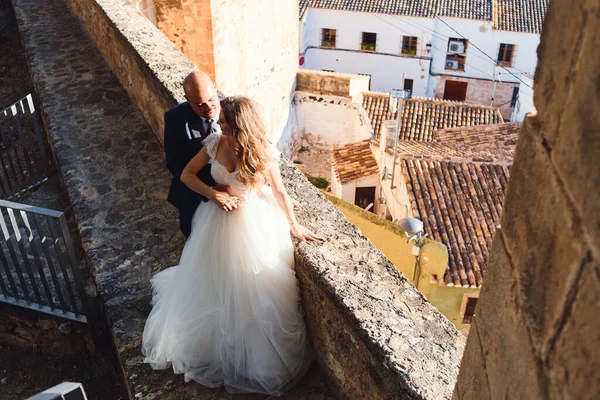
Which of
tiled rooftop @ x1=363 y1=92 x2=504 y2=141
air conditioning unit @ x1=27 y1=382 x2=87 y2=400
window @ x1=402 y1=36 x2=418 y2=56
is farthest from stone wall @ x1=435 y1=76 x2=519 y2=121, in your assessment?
air conditioning unit @ x1=27 y1=382 x2=87 y2=400

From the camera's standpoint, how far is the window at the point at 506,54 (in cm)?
2372

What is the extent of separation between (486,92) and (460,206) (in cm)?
1642

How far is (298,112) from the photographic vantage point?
17.3 meters

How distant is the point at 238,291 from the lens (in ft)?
8.41

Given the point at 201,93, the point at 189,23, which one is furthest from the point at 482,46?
the point at 201,93


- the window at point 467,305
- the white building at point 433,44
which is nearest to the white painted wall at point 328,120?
the window at point 467,305

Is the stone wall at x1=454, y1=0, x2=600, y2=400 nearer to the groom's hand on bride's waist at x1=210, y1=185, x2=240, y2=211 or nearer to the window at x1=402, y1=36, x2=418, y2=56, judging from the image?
the groom's hand on bride's waist at x1=210, y1=185, x2=240, y2=211

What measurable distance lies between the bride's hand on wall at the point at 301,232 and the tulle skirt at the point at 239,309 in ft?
0.26

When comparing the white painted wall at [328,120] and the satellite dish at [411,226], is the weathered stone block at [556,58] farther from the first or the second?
the white painted wall at [328,120]

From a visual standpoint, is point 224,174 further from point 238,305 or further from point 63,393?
point 63,393

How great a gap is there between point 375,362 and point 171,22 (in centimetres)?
859

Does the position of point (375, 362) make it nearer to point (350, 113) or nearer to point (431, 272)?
point (431, 272)

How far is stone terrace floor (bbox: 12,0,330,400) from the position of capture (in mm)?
2762

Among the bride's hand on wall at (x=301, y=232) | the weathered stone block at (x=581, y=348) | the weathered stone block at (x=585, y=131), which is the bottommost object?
the bride's hand on wall at (x=301, y=232)
